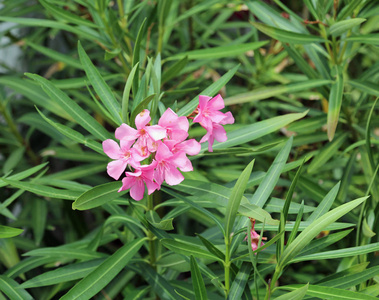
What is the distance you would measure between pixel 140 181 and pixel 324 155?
0.69 metres

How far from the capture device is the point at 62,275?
1.01 metres

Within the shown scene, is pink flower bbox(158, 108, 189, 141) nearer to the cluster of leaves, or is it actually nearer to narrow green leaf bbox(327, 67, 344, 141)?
the cluster of leaves

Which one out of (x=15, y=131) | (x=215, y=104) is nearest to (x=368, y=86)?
(x=215, y=104)

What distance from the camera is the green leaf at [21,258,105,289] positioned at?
3.25 feet

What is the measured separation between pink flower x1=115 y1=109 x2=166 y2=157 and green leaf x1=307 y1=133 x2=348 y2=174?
0.64m

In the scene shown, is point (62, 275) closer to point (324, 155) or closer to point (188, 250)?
point (188, 250)

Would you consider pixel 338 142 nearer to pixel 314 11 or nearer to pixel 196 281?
pixel 314 11

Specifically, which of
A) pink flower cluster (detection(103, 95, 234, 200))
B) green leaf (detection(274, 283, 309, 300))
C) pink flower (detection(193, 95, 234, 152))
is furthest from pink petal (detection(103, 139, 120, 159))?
green leaf (detection(274, 283, 309, 300))

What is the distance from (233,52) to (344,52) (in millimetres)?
308

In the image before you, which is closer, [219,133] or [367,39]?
[219,133]

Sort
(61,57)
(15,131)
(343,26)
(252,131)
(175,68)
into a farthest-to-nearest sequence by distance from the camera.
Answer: (15,131), (61,57), (175,68), (343,26), (252,131)

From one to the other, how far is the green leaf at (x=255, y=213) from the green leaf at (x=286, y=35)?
1.73 feet

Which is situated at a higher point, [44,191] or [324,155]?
[44,191]

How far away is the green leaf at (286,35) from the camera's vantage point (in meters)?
1.18
